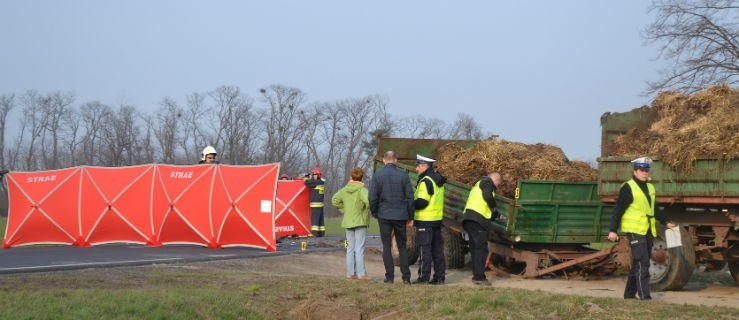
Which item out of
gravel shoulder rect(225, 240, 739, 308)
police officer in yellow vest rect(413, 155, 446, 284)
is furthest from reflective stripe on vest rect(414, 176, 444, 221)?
gravel shoulder rect(225, 240, 739, 308)

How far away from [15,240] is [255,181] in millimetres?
5691

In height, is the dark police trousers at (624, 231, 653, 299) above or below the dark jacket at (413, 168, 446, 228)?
below

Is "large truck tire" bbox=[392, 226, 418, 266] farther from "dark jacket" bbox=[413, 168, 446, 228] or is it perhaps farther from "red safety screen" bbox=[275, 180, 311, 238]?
"red safety screen" bbox=[275, 180, 311, 238]

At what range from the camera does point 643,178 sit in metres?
10.7

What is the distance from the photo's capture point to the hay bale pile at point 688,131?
11.5 m

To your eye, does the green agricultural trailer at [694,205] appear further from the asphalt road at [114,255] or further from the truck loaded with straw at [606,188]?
the asphalt road at [114,255]

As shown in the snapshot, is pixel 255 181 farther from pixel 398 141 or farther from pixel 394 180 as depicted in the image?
pixel 394 180

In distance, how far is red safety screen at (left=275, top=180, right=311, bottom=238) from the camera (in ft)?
76.0

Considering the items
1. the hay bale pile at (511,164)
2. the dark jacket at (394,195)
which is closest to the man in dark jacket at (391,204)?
the dark jacket at (394,195)

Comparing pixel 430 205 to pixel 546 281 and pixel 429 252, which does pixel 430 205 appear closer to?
pixel 429 252

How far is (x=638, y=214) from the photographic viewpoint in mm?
10617

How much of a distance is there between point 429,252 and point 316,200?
1091 cm

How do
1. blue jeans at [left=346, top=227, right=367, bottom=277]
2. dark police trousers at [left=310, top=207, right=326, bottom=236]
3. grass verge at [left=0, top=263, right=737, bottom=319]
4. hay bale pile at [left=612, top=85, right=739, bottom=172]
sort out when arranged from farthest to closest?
dark police trousers at [left=310, top=207, right=326, bottom=236]
blue jeans at [left=346, top=227, right=367, bottom=277]
hay bale pile at [left=612, top=85, right=739, bottom=172]
grass verge at [left=0, top=263, right=737, bottom=319]

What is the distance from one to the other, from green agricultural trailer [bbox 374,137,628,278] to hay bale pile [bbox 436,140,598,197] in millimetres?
A: 836
